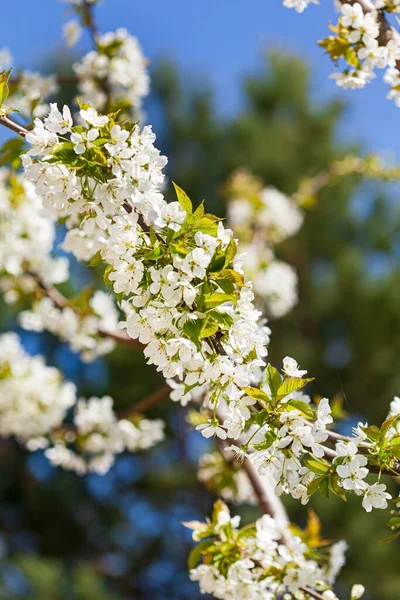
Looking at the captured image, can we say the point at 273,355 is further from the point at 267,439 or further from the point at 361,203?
the point at 267,439

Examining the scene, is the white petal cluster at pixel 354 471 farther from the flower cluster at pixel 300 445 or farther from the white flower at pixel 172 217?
the white flower at pixel 172 217

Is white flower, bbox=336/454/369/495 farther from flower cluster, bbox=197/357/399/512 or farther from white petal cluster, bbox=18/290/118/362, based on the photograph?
white petal cluster, bbox=18/290/118/362

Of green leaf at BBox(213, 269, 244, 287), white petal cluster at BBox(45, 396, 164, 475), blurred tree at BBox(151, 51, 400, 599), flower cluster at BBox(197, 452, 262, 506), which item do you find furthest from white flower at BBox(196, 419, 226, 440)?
blurred tree at BBox(151, 51, 400, 599)

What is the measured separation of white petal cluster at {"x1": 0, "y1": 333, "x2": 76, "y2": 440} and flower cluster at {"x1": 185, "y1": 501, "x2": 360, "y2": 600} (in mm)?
1375

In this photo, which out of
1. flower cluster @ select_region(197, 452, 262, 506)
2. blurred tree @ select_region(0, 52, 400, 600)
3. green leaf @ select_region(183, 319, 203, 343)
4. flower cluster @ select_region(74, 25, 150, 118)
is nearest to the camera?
green leaf @ select_region(183, 319, 203, 343)

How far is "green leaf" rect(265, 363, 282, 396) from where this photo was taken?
903mm

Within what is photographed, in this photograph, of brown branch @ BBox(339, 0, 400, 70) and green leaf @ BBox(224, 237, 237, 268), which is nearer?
green leaf @ BBox(224, 237, 237, 268)

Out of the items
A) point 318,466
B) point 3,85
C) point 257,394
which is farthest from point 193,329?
point 3,85

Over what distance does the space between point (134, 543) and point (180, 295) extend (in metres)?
6.32

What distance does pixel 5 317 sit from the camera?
7.39 meters

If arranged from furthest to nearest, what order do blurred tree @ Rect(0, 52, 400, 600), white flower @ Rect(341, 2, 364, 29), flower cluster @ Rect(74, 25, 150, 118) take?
1. blurred tree @ Rect(0, 52, 400, 600)
2. flower cluster @ Rect(74, 25, 150, 118)
3. white flower @ Rect(341, 2, 364, 29)

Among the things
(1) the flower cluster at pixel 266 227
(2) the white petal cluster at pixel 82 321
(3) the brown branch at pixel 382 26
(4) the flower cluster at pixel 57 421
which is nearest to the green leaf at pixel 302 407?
(3) the brown branch at pixel 382 26

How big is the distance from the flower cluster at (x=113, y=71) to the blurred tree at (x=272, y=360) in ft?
12.4

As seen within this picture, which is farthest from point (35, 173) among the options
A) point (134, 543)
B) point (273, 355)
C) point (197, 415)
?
point (134, 543)
